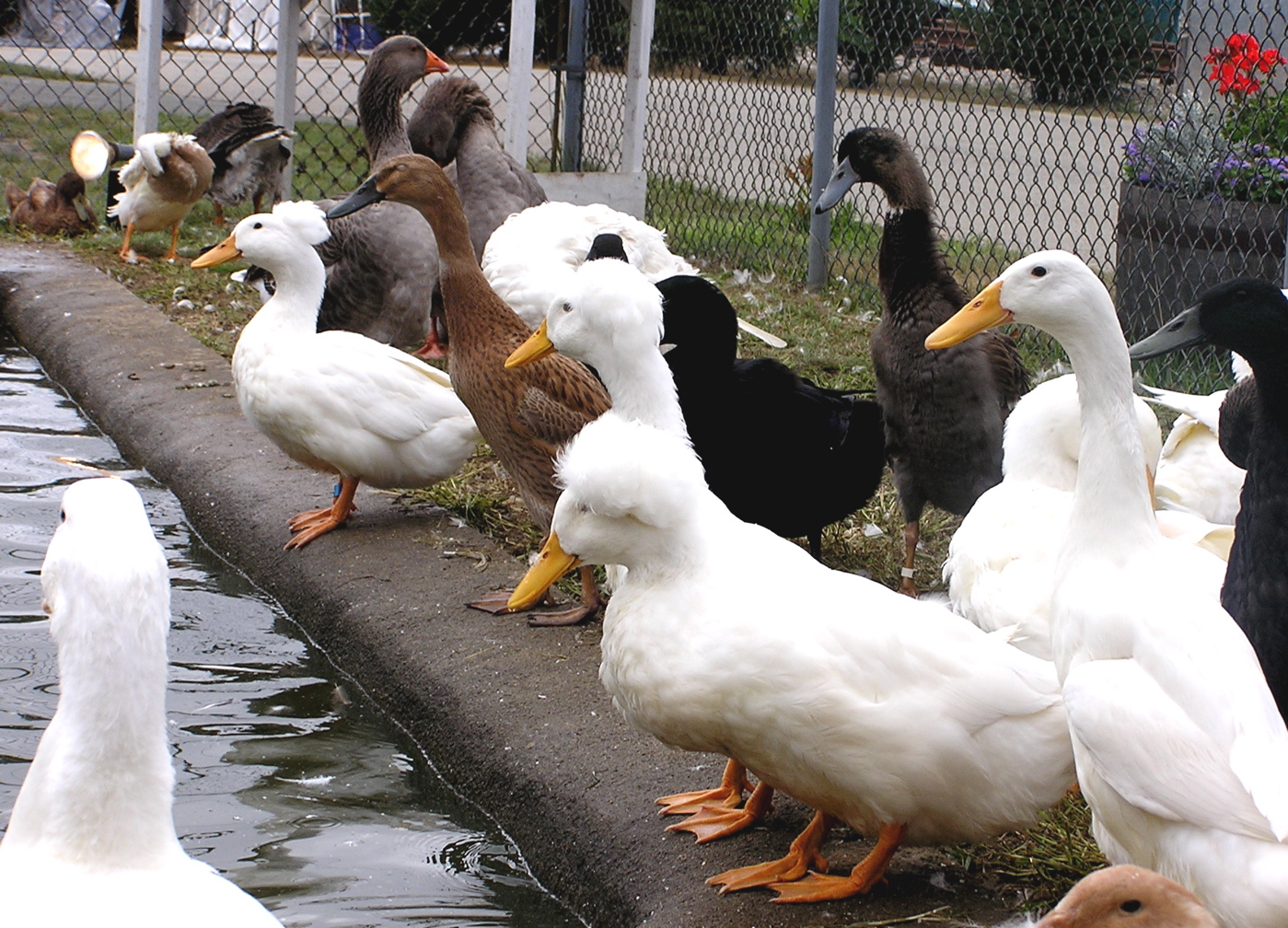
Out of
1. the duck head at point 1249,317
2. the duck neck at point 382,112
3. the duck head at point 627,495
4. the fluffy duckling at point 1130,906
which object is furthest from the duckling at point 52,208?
the fluffy duckling at point 1130,906

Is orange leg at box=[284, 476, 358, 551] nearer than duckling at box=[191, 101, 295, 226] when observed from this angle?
Yes

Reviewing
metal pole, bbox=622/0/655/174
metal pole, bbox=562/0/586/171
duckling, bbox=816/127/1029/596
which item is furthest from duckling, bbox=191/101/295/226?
duckling, bbox=816/127/1029/596

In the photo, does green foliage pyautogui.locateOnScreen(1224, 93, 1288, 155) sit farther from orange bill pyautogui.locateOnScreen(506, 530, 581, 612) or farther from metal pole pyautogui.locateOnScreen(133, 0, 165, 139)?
metal pole pyautogui.locateOnScreen(133, 0, 165, 139)

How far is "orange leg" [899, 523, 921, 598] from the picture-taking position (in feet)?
13.5

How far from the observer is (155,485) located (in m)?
5.07

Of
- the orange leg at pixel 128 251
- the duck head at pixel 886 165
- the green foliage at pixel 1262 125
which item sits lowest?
the orange leg at pixel 128 251

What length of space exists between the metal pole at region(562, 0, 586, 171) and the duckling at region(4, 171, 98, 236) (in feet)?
9.80

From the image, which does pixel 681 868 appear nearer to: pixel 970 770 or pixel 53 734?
pixel 970 770

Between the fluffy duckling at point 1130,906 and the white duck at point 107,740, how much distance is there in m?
1.01

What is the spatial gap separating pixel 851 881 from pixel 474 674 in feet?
3.72

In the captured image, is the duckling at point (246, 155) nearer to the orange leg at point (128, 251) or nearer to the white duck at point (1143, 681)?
the orange leg at point (128, 251)

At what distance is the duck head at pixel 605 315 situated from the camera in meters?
3.36

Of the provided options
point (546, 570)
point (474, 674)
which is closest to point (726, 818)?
point (546, 570)

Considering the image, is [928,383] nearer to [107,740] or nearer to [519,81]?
[107,740]
